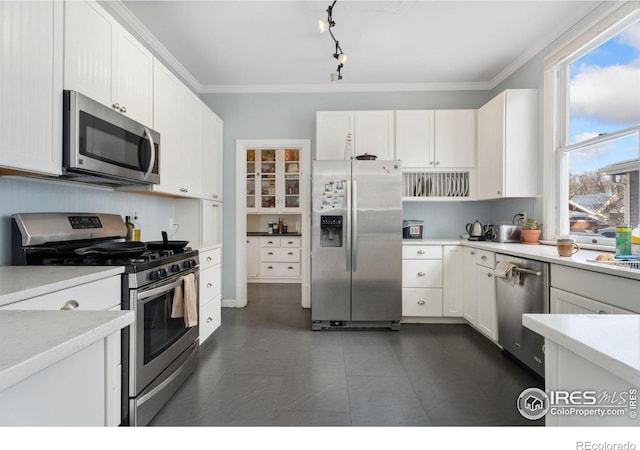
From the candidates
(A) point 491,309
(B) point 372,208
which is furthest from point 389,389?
(B) point 372,208

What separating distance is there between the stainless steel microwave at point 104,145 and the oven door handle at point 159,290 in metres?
0.73

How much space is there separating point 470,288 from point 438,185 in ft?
4.30

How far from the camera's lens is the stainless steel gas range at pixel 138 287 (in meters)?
1.59

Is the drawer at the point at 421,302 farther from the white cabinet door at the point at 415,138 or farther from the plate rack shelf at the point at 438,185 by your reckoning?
the white cabinet door at the point at 415,138

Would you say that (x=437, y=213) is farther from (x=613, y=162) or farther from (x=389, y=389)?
(x=389, y=389)

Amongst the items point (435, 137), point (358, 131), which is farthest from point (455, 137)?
point (358, 131)

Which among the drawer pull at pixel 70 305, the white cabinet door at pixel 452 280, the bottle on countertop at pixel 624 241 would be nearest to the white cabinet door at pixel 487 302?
the white cabinet door at pixel 452 280

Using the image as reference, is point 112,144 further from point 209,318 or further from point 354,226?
point 354,226

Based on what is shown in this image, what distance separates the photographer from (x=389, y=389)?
6.71 ft

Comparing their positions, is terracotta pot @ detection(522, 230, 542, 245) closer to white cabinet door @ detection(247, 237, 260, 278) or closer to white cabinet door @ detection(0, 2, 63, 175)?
white cabinet door @ detection(0, 2, 63, 175)

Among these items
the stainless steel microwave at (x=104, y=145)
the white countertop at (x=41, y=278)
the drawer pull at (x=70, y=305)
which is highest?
the stainless steel microwave at (x=104, y=145)

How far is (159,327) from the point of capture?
185 centimetres

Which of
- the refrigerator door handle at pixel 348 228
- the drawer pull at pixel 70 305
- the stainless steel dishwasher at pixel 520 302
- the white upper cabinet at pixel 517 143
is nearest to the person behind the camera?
the drawer pull at pixel 70 305

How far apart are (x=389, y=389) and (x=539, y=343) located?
Result: 108cm
